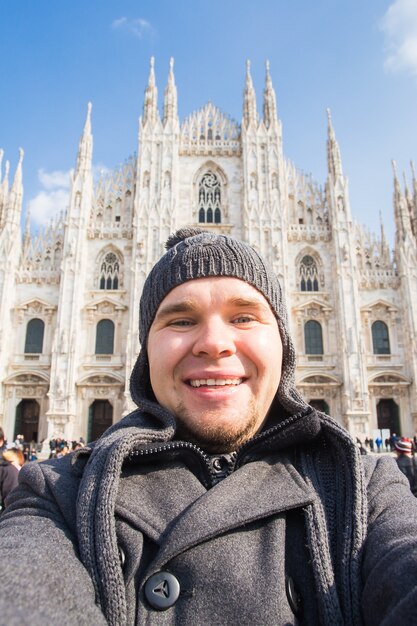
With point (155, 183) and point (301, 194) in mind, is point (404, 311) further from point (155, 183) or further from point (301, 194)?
point (155, 183)

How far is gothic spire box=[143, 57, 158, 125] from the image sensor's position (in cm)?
2225

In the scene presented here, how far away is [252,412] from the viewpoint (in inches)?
56.8

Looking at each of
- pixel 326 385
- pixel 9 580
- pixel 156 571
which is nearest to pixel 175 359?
pixel 156 571

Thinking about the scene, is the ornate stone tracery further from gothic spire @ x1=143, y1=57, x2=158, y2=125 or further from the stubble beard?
the stubble beard

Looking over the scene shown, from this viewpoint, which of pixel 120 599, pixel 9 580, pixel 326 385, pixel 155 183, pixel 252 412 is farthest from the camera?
pixel 155 183

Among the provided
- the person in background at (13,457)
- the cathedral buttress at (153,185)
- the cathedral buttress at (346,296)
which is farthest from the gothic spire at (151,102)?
the person in background at (13,457)

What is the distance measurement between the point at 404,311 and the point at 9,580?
842 inches

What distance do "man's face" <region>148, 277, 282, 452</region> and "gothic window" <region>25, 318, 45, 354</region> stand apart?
775 inches

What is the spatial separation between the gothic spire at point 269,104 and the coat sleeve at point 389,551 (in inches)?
928

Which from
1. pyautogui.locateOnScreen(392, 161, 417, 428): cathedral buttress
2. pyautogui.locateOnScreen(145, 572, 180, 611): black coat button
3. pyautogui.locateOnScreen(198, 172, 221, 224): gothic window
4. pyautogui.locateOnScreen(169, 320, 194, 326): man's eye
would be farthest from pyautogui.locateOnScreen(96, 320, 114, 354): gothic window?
pyautogui.locateOnScreen(145, 572, 180, 611): black coat button

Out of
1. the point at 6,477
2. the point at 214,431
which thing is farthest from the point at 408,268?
the point at 214,431

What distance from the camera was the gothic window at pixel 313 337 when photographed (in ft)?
65.2

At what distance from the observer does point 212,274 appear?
158 cm

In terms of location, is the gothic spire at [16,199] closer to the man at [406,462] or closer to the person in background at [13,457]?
the person in background at [13,457]
